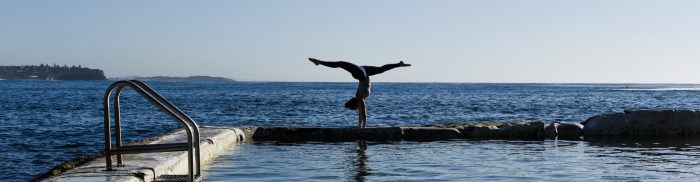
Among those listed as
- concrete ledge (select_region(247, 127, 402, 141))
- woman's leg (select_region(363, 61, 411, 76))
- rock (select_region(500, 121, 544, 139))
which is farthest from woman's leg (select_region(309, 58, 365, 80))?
rock (select_region(500, 121, 544, 139))

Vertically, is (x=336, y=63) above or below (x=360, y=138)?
above

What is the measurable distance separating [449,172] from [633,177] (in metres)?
2.10

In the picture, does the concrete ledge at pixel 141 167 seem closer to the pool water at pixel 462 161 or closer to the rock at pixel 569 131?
the pool water at pixel 462 161

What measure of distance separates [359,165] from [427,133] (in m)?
4.84

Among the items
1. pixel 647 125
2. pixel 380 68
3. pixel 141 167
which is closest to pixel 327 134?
pixel 380 68

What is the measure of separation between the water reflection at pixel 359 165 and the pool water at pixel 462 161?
0.01m

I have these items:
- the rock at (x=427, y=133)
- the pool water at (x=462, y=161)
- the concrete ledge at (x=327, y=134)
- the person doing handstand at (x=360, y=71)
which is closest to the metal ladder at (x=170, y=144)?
the pool water at (x=462, y=161)

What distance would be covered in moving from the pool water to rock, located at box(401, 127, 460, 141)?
67cm

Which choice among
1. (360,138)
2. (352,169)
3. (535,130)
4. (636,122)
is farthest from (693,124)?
Result: (352,169)

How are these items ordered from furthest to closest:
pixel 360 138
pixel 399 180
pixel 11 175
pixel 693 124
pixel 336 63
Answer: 1. pixel 693 124
2. pixel 360 138
3. pixel 336 63
4. pixel 11 175
5. pixel 399 180

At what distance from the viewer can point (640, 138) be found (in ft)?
49.3

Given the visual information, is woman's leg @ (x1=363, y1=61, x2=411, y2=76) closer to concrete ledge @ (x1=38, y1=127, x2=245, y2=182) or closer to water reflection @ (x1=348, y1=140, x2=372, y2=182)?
water reflection @ (x1=348, y1=140, x2=372, y2=182)

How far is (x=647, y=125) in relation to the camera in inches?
617

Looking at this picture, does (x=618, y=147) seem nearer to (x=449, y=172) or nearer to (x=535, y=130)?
(x=535, y=130)
